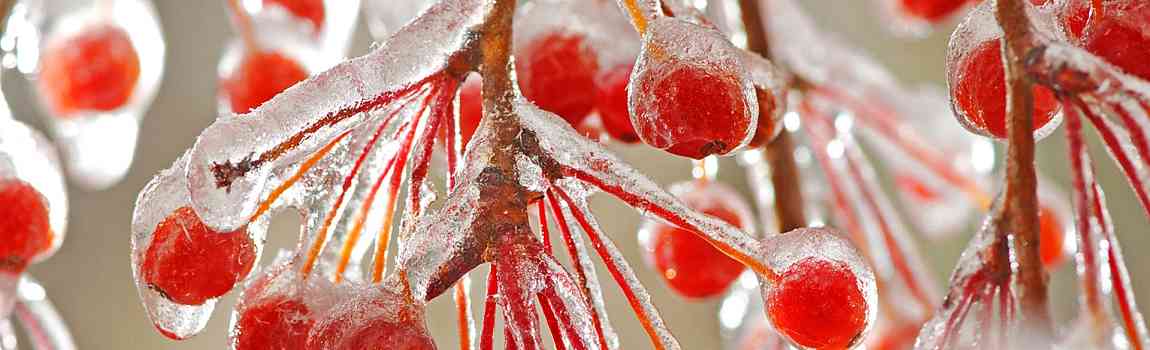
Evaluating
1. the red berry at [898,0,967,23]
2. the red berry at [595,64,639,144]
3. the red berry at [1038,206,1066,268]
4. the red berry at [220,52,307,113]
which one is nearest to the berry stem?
the red berry at [220,52,307,113]

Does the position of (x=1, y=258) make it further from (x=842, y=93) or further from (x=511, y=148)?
(x=842, y=93)

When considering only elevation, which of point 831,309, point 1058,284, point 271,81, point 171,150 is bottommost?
point 831,309

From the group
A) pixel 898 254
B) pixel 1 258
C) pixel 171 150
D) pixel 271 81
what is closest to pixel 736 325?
pixel 898 254

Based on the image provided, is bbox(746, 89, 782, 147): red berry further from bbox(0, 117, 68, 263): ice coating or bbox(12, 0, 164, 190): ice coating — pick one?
bbox(12, 0, 164, 190): ice coating

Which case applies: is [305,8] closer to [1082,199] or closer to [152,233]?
[152,233]

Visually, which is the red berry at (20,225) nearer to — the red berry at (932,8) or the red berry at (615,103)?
the red berry at (615,103)

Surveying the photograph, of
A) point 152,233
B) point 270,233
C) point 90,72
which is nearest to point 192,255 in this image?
point 152,233

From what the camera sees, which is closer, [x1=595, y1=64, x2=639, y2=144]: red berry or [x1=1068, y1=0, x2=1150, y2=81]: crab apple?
[x1=1068, y1=0, x2=1150, y2=81]: crab apple
